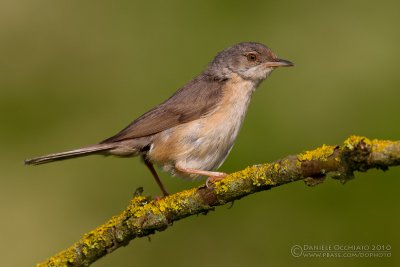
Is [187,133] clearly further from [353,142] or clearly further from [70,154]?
[353,142]

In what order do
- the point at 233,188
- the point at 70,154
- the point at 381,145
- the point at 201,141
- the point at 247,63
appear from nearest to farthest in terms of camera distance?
the point at 381,145 → the point at 233,188 → the point at 70,154 → the point at 201,141 → the point at 247,63

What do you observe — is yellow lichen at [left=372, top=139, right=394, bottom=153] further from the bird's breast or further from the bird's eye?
the bird's eye

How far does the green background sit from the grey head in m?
1.13

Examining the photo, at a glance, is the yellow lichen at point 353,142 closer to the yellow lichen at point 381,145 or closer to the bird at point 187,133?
the yellow lichen at point 381,145

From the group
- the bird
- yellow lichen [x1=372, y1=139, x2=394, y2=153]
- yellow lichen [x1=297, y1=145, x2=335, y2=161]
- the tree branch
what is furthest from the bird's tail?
yellow lichen [x1=372, y1=139, x2=394, y2=153]

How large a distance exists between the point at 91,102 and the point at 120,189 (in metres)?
1.76

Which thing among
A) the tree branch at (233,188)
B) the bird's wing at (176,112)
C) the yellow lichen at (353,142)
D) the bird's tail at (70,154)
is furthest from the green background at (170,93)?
the yellow lichen at (353,142)

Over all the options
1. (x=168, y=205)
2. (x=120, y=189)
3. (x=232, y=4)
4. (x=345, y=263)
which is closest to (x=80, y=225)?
(x=120, y=189)

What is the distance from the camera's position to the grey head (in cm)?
782

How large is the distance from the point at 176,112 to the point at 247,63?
1008mm

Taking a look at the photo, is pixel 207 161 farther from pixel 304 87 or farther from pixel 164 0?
pixel 164 0

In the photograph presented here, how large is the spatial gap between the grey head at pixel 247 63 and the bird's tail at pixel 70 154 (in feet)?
4.98

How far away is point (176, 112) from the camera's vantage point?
24.0 feet

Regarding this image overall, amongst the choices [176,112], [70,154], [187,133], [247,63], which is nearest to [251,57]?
[247,63]
